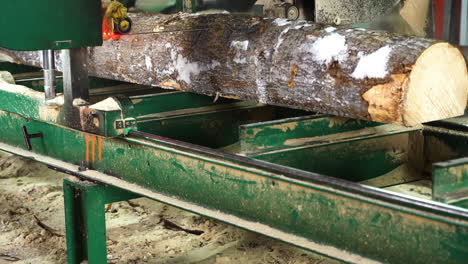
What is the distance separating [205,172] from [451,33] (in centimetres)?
415

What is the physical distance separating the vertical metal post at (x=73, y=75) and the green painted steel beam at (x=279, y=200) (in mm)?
191

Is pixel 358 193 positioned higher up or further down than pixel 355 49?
further down

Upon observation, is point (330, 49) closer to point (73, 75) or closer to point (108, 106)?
point (108, 106)

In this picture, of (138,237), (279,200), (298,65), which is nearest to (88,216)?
(138,237)

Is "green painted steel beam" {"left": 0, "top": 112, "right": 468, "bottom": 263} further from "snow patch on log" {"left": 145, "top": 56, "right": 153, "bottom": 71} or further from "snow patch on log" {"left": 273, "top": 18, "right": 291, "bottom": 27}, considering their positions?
"snow patch on log" {"left": 273, "top": 18, "right": 291, "bottom": 27}

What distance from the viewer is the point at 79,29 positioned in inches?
112

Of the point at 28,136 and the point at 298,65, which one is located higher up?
the point at 298,65

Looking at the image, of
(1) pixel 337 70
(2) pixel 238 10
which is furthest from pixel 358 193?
(2) pixel 238 10

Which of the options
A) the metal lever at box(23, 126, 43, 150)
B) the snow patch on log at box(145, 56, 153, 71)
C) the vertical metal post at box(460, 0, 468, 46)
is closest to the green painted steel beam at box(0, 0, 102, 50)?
the metal lever at box(23, 126, 43, 150)

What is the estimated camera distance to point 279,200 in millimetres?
2375

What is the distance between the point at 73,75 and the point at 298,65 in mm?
1072

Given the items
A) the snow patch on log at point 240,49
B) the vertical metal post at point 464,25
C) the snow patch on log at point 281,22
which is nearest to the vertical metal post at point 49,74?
the snow patch on log at point 240,49

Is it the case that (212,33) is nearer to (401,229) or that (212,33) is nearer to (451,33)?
(401,229)

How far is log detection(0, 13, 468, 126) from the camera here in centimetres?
273
